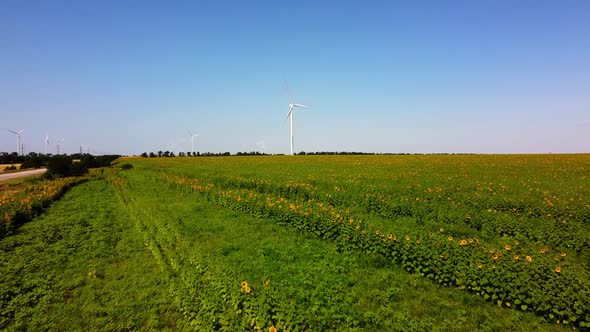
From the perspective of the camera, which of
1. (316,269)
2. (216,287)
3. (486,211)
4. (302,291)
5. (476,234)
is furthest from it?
(486,211)

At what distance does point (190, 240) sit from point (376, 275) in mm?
7288

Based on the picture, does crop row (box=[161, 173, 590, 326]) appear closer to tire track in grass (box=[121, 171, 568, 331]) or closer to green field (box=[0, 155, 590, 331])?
Result: green field (box=[0, 155, 590, 331])

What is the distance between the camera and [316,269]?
8602 millimetres

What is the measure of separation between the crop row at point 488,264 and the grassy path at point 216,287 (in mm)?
344

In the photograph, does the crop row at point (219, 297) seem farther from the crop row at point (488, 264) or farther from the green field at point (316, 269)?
the crop row at point (488, 264)

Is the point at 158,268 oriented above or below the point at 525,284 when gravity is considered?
below

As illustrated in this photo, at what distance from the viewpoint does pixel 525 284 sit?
21.6ft

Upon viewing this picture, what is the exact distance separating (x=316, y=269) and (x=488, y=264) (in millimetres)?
4267

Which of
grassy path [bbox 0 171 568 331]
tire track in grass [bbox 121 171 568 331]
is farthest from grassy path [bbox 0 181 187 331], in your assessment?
tire track in grass [bbox 121 171 568 331]

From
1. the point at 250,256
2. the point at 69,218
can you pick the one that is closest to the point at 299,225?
the point at 250,256

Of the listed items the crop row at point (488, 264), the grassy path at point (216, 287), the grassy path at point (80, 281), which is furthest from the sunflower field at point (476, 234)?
the grassy path at point (80, 281)

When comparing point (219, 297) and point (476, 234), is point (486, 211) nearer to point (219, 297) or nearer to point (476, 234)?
point (476, 234)

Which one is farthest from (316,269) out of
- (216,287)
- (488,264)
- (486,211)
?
(486,211)

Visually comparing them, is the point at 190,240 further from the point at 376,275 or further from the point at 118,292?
the point at 376,275
